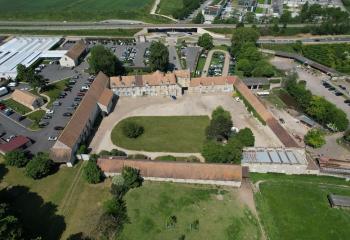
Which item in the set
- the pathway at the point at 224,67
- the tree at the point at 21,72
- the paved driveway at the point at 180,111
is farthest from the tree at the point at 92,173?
the pathway at the point at 224,67

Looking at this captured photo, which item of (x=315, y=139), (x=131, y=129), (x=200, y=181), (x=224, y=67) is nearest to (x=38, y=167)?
(x=131, y=129)

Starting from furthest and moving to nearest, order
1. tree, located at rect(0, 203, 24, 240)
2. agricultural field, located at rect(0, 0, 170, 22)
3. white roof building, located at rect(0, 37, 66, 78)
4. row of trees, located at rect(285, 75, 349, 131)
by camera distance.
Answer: agricultural field, located at rect(0, 0, 170, 22), white roof building, located at rect(0, 37, 66, 78), row of trees, located at rect(285, 75, 349, 131), tree, located at rect(0, 203, 24, 240)

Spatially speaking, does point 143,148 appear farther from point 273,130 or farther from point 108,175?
point 273,130

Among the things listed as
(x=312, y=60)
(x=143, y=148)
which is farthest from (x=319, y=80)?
(x=143, y=148)

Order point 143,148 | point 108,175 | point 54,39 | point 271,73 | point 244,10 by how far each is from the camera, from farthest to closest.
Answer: point 244,10, point 54,39, point 271,73, point 143,148, point 108,175

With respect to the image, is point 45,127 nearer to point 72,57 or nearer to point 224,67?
point 72,57

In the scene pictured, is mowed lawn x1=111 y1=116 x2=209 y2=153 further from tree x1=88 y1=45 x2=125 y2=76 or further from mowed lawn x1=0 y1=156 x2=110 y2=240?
tree x1=88 y1=45 x2=125 y2=76

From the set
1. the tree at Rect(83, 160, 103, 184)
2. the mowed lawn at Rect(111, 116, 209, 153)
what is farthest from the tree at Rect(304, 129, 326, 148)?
the tree at Rect(83, 160, 103, 184)
